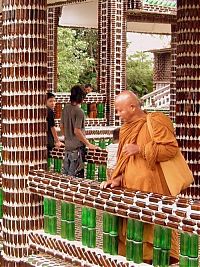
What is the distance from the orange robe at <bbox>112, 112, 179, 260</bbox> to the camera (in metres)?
5.57

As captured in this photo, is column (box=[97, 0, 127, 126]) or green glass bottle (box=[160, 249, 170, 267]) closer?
green glass bottle (box=[160, 249, 170, 267])

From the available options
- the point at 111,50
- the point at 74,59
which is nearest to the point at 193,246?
the point at 111,50

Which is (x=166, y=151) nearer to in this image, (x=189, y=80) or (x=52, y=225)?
(x=52, y=225)

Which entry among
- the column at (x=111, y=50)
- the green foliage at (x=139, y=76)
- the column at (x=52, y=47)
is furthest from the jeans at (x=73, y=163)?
the green foliage at (x=139, y=76)

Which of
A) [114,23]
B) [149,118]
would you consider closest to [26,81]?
[149,118]

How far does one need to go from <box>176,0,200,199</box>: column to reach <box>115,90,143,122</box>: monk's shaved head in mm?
2700

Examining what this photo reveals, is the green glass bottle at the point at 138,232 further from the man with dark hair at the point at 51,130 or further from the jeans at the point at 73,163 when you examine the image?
the man with dark hair at the point at 51,130

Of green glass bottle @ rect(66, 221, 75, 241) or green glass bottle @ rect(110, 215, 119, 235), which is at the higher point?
green glass bottle @ rect(110, 215, 119, 235)

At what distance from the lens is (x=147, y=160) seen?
5.61 metres

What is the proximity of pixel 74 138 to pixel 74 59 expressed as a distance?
969 inches

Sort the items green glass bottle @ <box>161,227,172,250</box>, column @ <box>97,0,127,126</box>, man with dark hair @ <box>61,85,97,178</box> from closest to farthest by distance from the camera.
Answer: green glass bottle @ <box>161,227,172,250</box>
man with dark hair @ <box>61,85,97,178</box>
column @ <box>97,0,127,126</box>

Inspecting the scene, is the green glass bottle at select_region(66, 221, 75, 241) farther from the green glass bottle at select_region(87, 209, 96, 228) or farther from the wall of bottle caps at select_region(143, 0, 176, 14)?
the wall of bottle caps at select_region(143, 0, 176, 14)

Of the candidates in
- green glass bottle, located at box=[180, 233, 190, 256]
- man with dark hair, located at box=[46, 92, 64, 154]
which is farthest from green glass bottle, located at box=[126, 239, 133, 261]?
man with dark hair, located at box=[46, 92, 64, 154]

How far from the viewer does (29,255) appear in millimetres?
6957
